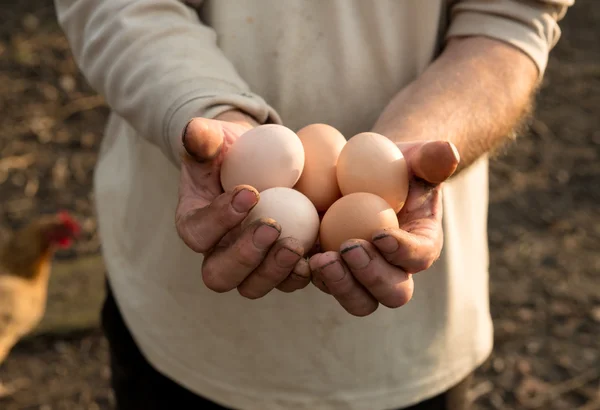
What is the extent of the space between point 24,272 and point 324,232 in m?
1.73

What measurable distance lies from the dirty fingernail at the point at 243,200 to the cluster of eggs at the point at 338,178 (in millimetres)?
110

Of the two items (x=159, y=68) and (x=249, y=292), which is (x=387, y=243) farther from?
(x=159, y=68)

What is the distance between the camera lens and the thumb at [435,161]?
863 mm

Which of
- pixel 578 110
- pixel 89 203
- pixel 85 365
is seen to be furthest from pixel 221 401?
pixel 578 110

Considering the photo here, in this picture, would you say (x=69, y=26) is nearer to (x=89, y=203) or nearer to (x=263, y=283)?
(x=263, y=283)

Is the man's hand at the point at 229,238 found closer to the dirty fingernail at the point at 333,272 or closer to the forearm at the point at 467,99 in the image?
the dirty fingernail at the point at 333,272

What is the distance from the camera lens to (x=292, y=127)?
113cm

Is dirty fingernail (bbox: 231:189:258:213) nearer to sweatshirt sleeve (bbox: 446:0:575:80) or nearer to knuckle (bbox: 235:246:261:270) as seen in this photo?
knuckle (bbox: 235:246:261:270)

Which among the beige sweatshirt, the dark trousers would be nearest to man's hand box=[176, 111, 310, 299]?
the beige sweatshirt

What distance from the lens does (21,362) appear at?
235 cm

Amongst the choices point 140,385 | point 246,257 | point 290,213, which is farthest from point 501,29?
point 140,385

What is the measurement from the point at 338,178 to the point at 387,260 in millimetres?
222

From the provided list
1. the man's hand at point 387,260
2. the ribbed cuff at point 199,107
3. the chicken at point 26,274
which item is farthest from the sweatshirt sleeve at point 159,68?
the chicken at point 26,274

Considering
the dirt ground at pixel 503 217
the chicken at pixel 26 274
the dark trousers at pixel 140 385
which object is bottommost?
the dirt ground at pixel 503 217
